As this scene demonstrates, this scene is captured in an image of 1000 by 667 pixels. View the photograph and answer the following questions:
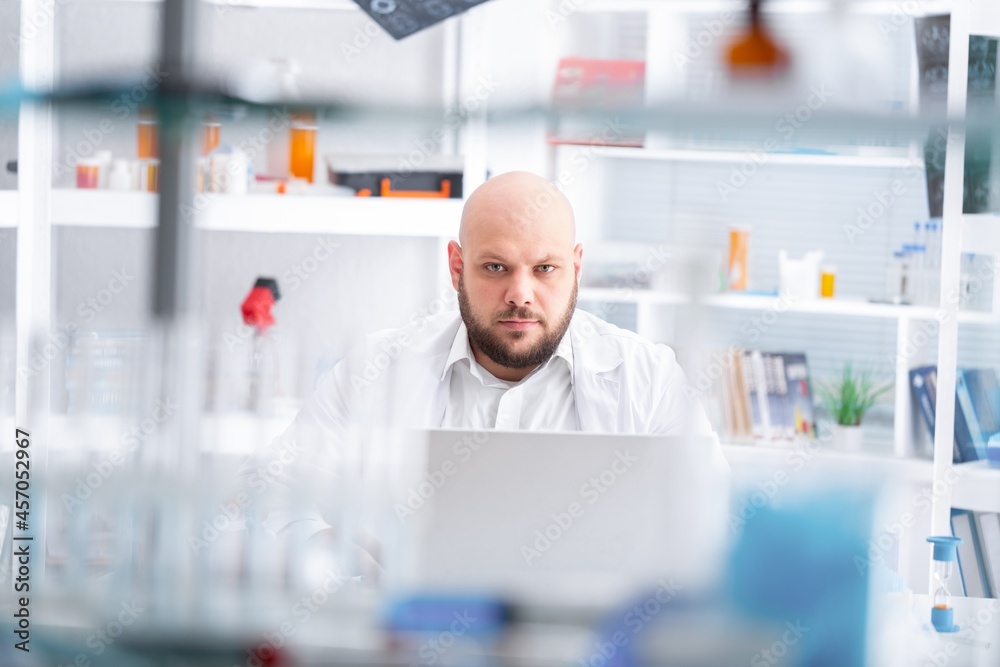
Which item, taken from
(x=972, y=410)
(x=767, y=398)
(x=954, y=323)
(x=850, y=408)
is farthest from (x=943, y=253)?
(x=767, y=398)

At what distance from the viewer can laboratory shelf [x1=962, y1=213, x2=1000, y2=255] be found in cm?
247

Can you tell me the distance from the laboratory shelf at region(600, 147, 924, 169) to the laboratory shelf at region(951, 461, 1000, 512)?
36.0 inches

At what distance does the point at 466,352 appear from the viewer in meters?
1.96

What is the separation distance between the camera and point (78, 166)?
8.75 feet

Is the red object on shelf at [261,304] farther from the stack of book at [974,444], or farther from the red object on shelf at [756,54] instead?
the stack of book at [974,444]

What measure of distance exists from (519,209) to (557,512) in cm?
117

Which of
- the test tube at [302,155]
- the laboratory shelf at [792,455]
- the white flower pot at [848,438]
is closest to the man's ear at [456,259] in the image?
the test tube at [302,155]

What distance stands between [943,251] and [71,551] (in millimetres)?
2525

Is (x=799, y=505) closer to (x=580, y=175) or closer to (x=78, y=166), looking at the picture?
(x=78, y=166)

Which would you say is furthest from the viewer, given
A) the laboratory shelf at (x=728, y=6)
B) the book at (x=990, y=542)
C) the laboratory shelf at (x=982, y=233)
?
the laboratory shelf at (x=728, y=6)

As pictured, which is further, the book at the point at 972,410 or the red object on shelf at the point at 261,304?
the book at the point at 972,410

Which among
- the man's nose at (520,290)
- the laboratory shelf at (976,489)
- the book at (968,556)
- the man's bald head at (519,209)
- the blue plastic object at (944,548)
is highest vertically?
the man's bald head at (519,209)

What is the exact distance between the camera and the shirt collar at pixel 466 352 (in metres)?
1.92

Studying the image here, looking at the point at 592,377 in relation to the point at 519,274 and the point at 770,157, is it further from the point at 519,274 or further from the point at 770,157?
the point at 770,157
